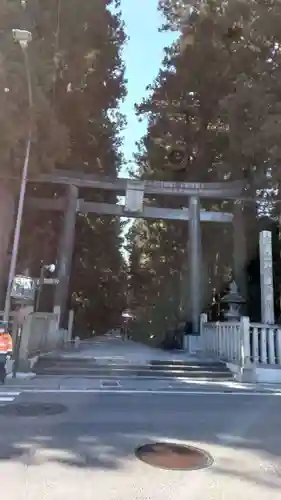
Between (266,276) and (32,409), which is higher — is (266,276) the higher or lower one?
the higher one

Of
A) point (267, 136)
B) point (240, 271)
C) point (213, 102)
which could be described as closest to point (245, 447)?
point (267, 136)

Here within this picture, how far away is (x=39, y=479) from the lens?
3.53 m

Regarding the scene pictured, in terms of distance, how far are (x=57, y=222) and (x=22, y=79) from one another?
9.08 m

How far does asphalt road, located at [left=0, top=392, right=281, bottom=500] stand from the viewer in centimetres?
343

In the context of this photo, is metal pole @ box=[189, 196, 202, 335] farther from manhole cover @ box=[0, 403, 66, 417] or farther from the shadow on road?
manhole cover @ box=[0, 403, 66, 417]

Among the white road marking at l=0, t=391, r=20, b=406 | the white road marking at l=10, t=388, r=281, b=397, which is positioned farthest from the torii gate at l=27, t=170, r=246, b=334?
the white road marking at l=0, t=391, r=20, b=406

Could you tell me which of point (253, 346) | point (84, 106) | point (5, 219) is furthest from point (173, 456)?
point (84, 106)

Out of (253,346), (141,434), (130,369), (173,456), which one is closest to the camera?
(173,456)

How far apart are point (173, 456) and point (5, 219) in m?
11.6

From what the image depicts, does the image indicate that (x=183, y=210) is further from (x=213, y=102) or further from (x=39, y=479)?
(x=39, y=479)

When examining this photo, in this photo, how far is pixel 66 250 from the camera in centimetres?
1717

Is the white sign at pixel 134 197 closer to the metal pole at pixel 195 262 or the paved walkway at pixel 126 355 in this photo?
the metal pole at pixel 195 262

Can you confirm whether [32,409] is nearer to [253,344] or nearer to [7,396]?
[7,396]

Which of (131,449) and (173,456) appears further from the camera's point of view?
(131,449)
